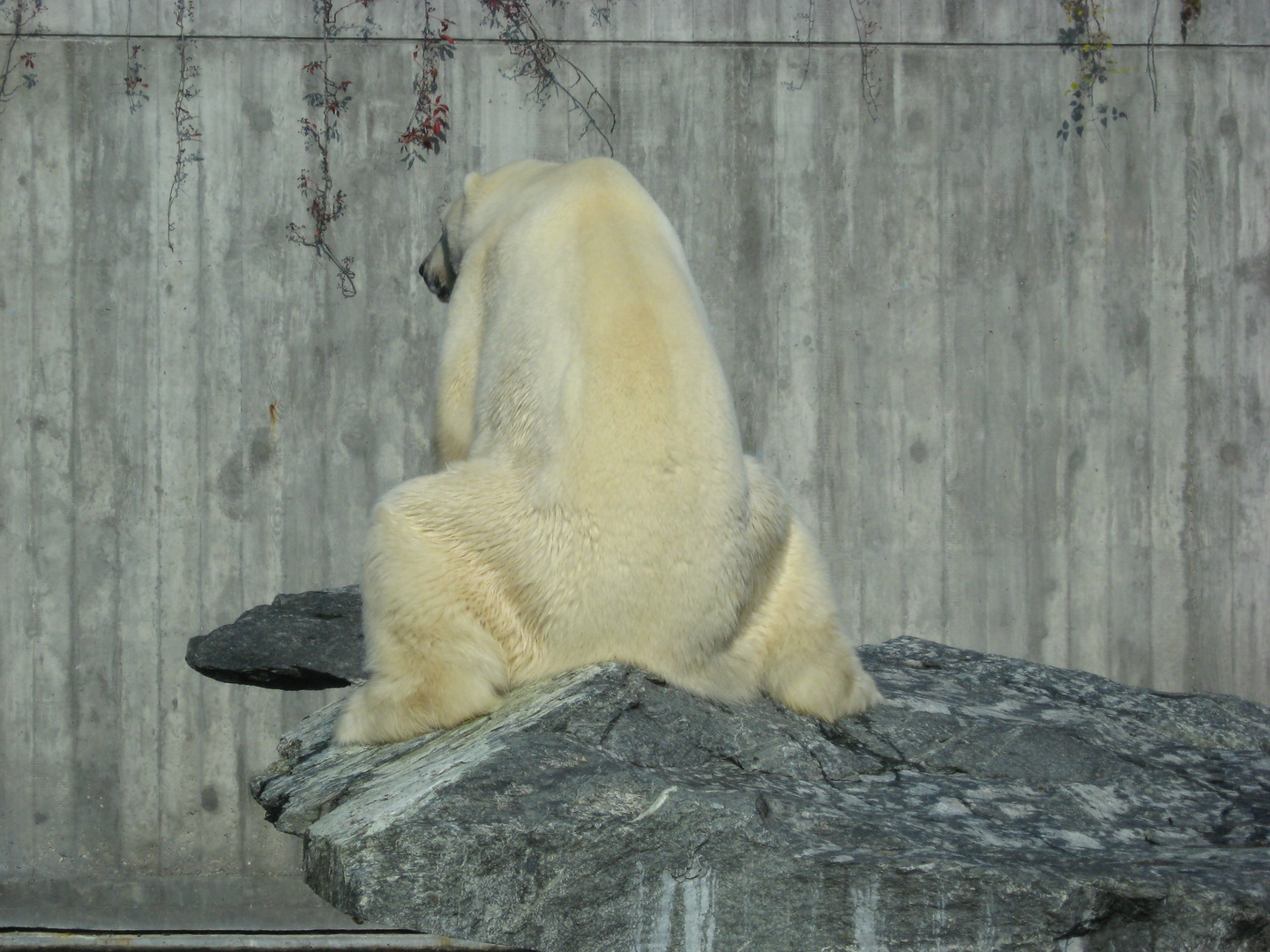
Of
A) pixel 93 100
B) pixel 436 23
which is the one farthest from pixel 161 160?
pixel 436 23

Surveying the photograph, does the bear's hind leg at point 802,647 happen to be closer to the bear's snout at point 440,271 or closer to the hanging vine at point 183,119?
the bear's snout at point 440,271

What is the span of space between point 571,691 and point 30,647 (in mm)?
4775

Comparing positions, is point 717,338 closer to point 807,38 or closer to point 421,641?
point 807,38

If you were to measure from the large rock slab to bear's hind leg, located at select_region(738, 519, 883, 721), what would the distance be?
6 cm

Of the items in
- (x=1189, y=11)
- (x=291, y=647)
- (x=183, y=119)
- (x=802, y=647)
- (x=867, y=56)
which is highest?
(x=1189, y=11)

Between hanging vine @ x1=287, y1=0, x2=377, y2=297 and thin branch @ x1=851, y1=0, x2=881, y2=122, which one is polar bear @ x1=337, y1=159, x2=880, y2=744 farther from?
thin branch @ x1=851, y1=0, x2=881, y2=122

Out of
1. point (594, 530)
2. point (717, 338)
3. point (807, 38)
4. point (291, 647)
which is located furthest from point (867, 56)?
point (594, 530)

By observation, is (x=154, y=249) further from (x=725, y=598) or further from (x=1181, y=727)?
(x=1181, y=727)

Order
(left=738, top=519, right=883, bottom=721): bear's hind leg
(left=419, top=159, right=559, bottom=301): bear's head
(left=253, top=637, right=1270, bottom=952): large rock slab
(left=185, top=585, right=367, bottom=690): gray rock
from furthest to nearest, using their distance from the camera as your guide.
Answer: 1. (left=185, top=585, right=367, bottom=690): gray rock
2. (left=419, top=159, right=559, bottom=301): bear's head
3. (left=738, top=519, right=883, bottom=721): bear's hind leg
4. (left=253, top=637, right=1270, bottom=952): large rock slab

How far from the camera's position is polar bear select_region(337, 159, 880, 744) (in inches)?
104

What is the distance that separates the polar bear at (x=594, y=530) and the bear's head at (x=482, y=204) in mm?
315

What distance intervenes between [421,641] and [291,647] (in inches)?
71.9

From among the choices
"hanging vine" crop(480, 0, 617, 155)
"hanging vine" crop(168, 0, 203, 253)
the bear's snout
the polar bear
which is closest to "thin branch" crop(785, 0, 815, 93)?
"hanging vine" crop(480, 0, 617, 155)

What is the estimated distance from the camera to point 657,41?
6.57 metres
